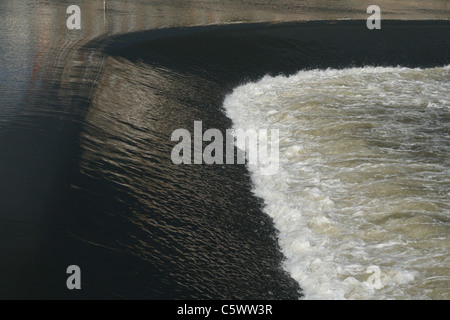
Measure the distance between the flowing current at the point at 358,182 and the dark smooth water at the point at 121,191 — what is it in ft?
1.60

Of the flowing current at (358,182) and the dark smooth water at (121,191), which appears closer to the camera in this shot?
the dark smooth water at (121,191)

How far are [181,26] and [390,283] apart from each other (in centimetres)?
1473

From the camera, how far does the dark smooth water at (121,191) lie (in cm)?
703

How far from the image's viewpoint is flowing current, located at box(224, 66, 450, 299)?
7.88 meters

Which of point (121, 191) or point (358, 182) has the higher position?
point (358, 182)

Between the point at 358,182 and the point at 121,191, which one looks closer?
the point at 121,191

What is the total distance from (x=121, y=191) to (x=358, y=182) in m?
3.94

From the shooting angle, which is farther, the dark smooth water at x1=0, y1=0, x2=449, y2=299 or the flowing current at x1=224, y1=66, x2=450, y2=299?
the flowing current at x1=224, y1=66, x2=450, y2=299

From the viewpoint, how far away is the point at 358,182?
34.2 ft

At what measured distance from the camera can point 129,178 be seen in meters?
9.33

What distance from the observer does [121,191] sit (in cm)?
880

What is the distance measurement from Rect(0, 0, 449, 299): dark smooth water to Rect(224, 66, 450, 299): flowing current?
0.49 m

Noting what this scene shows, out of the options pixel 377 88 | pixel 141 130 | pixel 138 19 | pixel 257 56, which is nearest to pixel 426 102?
pixel 377 88

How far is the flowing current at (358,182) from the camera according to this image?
25.9 feet
